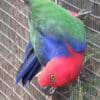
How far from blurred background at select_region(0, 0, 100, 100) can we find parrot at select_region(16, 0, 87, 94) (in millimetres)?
128

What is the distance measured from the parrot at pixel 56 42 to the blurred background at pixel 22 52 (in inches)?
5.0

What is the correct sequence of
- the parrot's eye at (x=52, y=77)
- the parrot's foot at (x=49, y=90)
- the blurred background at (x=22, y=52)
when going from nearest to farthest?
the parrot's eye at (x=52, y=77), the blurred background at (x=22, y=52), the parrot's foot at (x=49, y=90)

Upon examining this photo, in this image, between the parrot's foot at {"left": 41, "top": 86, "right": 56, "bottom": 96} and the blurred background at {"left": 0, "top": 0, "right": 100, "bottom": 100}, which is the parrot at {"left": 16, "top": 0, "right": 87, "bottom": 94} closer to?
the blurred background at {"left": 0, "top": 0, "right": 100, "bottom": 100}

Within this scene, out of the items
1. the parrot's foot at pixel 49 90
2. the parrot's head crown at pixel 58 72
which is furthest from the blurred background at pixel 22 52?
the parrot's head crown at pixel 58 72

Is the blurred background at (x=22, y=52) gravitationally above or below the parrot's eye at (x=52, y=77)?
below

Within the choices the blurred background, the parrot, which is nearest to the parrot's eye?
the parrot

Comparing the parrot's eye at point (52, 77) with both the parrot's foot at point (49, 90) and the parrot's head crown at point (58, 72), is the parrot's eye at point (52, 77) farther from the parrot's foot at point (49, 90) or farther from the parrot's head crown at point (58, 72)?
the parrot's foot at point (49, 90)

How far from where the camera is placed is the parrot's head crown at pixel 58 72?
2.30 m

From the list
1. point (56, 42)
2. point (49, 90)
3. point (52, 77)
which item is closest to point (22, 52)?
point (49, 90)

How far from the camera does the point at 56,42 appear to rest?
2408 millimetres

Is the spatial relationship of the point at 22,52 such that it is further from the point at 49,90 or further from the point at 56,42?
the point at 56,42

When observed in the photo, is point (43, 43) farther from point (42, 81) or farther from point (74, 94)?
point (74, 94)

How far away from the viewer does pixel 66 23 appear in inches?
95.3

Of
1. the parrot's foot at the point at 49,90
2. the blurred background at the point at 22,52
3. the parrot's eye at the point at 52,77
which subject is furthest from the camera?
the parrot's foot at the point at 49,90
